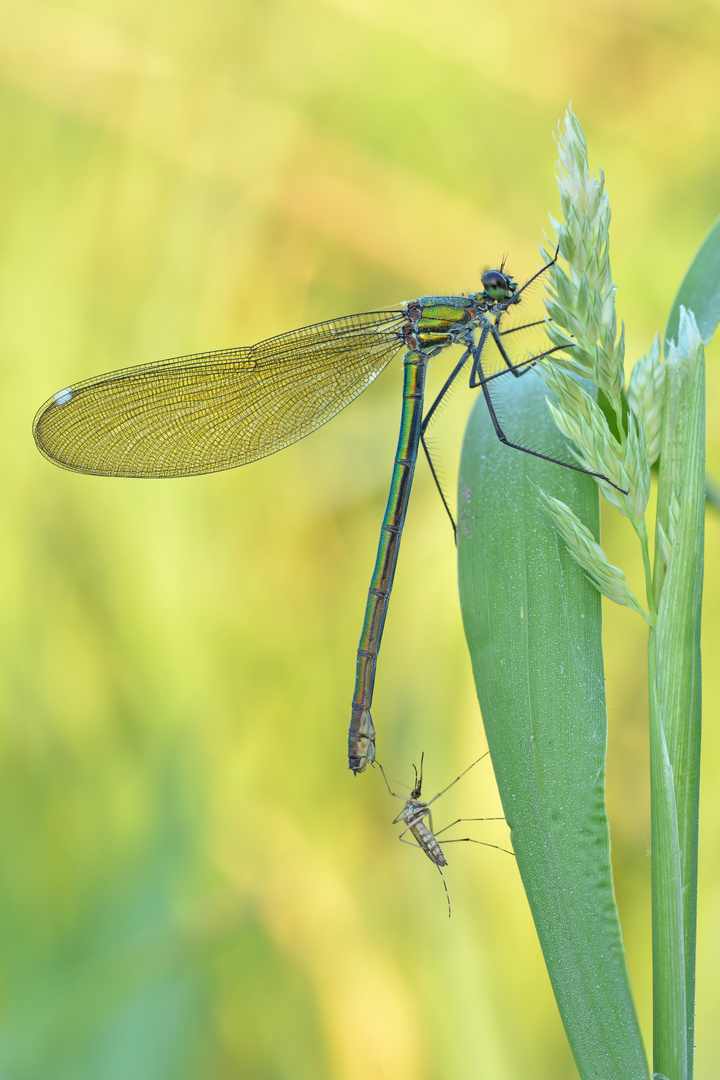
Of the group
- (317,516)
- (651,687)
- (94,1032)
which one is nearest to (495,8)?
(317,516)

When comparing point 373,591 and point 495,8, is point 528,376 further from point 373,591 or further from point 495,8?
point 495,8

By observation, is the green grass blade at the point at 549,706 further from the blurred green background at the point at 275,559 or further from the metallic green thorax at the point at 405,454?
the blurred green background at the point at 275,559

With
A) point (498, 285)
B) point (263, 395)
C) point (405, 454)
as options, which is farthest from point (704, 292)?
point (263, 395)

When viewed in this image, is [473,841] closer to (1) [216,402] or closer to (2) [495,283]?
(1) [216,402]

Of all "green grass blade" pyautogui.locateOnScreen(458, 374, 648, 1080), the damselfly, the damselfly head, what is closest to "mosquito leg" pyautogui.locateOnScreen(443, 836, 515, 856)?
the damselfly

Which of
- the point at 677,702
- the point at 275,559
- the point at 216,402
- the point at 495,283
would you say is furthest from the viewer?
the point at 275,559

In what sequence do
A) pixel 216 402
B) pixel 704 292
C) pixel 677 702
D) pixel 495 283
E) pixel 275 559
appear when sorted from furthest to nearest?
1. pixel 275 559
2. pixel 216 402
3. pixel 495 283
4. pixel 704 292
5. pixel 677 702

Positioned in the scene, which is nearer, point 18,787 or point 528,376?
point 528,376
